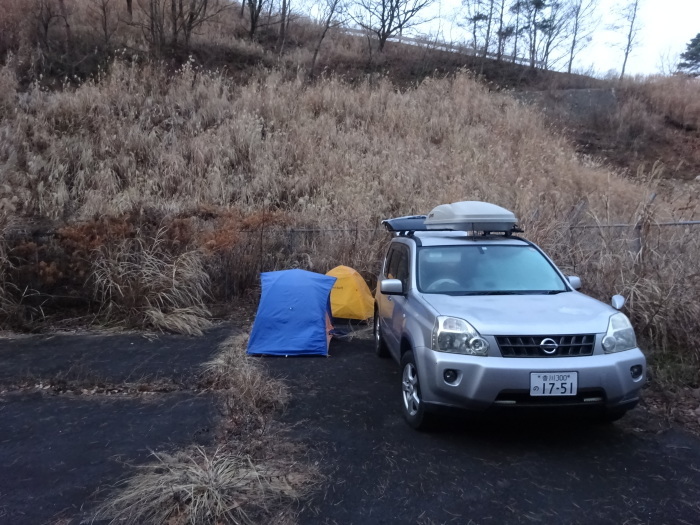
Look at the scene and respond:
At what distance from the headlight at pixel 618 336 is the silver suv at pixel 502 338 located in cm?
1

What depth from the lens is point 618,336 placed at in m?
4.75

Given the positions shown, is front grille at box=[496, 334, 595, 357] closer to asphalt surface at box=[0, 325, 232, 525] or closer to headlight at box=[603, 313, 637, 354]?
headlight at box=[603, 313, 637, 354]

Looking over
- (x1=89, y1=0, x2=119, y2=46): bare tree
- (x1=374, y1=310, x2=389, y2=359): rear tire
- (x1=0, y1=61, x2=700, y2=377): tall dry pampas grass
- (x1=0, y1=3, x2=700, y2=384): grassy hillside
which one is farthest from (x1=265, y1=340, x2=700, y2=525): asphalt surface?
(x1=89, y1=0, x2=119, y2=46): bare tree

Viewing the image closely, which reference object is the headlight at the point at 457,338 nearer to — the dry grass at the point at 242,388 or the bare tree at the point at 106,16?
the dry grass at the point at 242,388

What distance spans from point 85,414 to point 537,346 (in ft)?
14.0

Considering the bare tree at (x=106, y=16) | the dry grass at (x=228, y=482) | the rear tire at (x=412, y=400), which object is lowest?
the dry grass at (x=228, y=482)

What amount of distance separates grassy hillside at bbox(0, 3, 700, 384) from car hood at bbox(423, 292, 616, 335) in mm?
1984

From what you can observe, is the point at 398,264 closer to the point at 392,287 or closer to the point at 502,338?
the point at 392,287

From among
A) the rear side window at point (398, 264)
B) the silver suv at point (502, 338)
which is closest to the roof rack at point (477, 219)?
the silver suv at point (502, 338)

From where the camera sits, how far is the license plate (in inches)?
172

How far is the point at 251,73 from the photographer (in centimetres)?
2191

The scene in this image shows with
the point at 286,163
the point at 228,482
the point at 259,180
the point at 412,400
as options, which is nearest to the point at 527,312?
the point at 412,400

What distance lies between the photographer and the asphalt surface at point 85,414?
4113 mm

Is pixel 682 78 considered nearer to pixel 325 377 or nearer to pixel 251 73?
pixel 251 73
